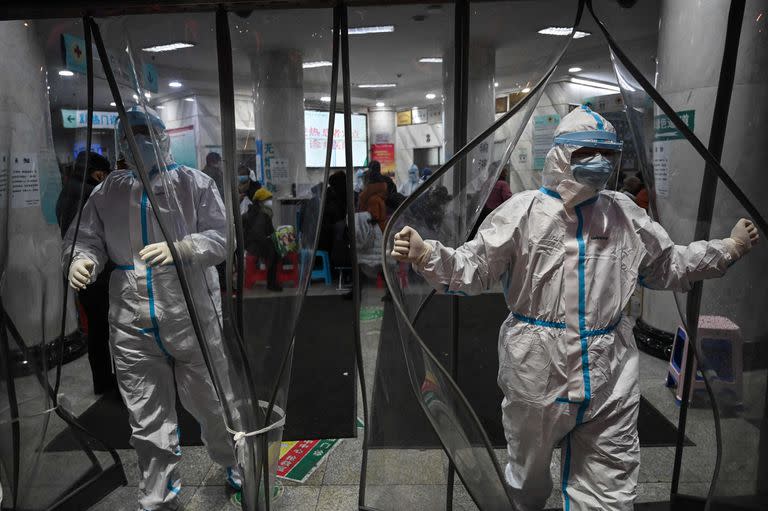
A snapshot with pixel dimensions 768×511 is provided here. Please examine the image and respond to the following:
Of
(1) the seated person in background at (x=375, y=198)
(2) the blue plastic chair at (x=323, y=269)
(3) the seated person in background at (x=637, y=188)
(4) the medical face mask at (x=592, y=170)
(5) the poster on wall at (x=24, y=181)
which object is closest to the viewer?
(4) the medical face mask at (x=592, y=170)

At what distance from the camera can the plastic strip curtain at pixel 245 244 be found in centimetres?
166

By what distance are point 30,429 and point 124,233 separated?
0.88m

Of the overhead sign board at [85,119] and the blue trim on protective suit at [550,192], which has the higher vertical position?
the overhead sign board at [85,119]

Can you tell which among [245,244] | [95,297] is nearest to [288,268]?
[245,244]

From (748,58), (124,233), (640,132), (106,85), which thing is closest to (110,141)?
(106,85)

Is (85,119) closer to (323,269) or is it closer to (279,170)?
(279,170)

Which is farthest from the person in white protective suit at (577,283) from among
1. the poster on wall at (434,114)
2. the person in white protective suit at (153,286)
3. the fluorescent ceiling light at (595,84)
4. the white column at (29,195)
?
the white column at (29,195)

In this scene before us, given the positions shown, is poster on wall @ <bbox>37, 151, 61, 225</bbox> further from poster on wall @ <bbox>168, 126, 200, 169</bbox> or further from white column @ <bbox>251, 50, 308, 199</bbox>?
white column @ <bbox>251, 50, 308, 199</bbox>

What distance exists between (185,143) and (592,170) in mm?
1259

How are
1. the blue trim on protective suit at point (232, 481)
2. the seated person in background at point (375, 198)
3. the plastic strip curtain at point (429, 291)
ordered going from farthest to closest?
the blue trim on protective suit at point (232, 481) < the seated person in background at point (375, 198) < the plastic strip curtain at point (429, 291)

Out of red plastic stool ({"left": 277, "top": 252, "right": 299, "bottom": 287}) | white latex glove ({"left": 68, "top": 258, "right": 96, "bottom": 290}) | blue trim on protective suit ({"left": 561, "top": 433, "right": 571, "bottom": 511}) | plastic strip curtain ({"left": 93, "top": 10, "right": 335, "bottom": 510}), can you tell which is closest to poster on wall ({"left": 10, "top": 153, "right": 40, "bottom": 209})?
white latex glove ({"left": 68, "top": 258, "right": 96, "bottom": 290})

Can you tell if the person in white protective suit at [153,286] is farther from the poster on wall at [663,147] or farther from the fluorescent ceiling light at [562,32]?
the poster on wall at [663,147]

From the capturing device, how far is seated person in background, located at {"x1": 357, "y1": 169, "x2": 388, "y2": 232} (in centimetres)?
176

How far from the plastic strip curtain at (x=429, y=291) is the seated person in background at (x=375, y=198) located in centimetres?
18
